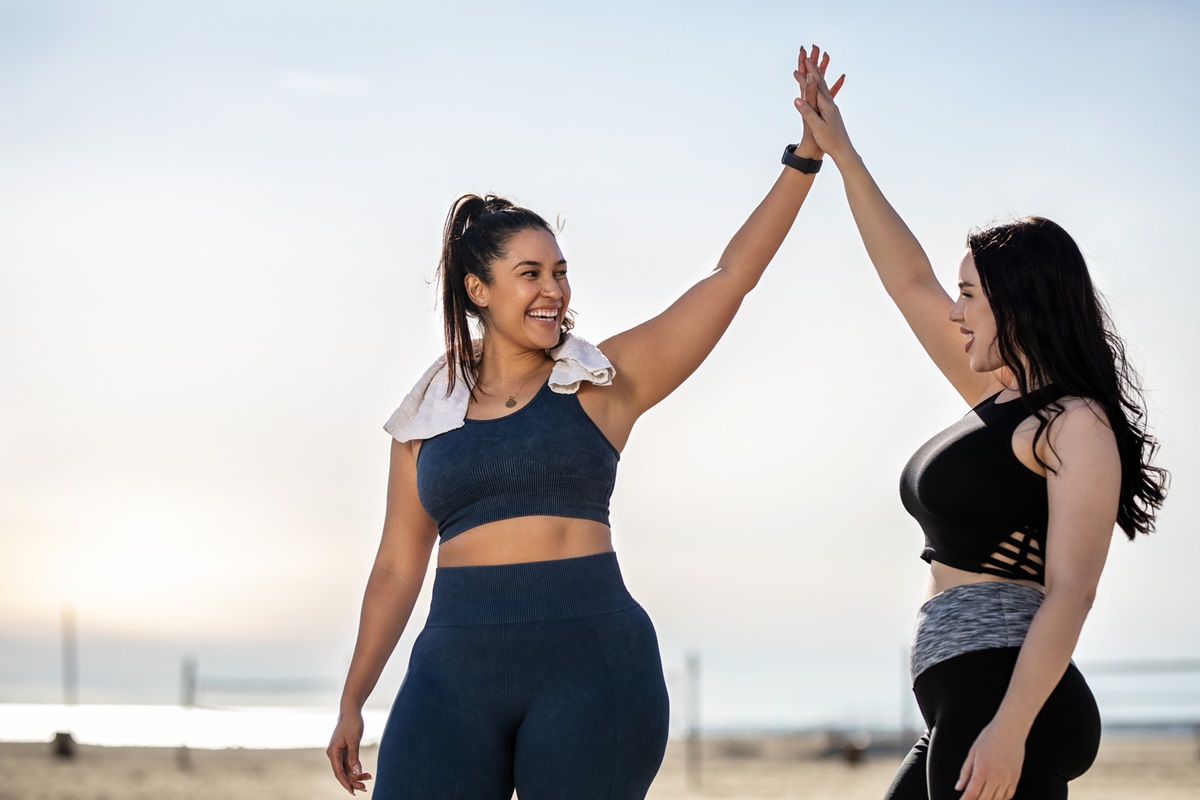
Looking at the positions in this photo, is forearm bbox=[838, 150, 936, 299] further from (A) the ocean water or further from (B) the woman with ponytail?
(A) the ocean water

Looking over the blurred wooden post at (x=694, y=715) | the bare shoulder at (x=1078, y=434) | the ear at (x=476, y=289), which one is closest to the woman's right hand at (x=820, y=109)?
the ear at (x=476, y=289)

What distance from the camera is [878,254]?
332 cm

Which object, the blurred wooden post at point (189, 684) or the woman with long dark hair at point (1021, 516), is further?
the blurred wooden post at point (189, 684)

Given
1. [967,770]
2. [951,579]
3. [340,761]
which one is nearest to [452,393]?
[340,761]

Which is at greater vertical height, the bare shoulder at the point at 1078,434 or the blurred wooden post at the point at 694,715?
the bare shoulder at the point at 1078,434

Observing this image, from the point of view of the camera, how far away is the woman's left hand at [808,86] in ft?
11.0

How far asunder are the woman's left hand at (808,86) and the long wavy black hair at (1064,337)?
0.80 meters

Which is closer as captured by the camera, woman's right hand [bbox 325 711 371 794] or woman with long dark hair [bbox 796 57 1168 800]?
woman with long dark hair [bbox 796 57 1168 800]

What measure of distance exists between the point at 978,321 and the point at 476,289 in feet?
3.75

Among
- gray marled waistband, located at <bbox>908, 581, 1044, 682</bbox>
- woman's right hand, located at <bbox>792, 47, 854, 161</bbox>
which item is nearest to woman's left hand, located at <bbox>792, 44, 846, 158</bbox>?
woman's right hand, located at <bbox>792, 47, 854, 161</bbox>

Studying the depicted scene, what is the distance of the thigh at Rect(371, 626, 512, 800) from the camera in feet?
9.00

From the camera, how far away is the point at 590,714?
274 cm

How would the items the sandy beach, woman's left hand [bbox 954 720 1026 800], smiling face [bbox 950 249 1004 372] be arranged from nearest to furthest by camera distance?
woman's left hand [bbox 954 720 1026 800], smiling face [bbox 950 249 1004 372], the sandy beach

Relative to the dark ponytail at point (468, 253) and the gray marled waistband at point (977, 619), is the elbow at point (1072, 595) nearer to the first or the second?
the gray marled waistband at point (977, 619)
